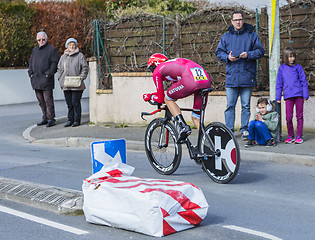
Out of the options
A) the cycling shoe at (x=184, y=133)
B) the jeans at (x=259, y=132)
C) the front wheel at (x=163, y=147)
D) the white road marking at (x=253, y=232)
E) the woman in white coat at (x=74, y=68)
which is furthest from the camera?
the woman in white coat at (x=74, y=68)

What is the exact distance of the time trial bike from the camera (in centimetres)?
742

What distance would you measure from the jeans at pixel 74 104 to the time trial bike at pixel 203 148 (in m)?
5.47

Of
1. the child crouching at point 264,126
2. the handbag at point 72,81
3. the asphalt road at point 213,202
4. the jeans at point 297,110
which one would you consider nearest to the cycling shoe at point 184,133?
the asphalt road at point 213,202

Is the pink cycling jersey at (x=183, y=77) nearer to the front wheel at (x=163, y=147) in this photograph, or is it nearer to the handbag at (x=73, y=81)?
the front wheel at (x=163, y=147)

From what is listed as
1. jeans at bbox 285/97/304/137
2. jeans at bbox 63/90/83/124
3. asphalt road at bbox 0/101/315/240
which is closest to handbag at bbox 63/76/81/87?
jeans at bbox 63/90/83/124

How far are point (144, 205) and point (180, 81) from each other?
9.15 feet

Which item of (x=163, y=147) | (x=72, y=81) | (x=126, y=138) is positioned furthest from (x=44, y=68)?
(x=163, y=147)

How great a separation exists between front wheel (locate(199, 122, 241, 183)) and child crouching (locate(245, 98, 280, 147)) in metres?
2.43

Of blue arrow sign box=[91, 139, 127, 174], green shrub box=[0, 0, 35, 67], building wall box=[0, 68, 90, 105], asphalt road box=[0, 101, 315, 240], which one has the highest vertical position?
green shrub box=[0, 0, 35, 67]

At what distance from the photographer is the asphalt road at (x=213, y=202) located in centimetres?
550

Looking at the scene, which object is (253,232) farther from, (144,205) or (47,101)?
(47,101)

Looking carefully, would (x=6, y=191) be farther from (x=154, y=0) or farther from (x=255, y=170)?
(x=154, y=0)

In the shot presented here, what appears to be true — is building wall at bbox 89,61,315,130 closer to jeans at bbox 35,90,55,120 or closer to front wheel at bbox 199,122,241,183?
jeans at bbox 35,90,55,120

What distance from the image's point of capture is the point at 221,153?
751cm
